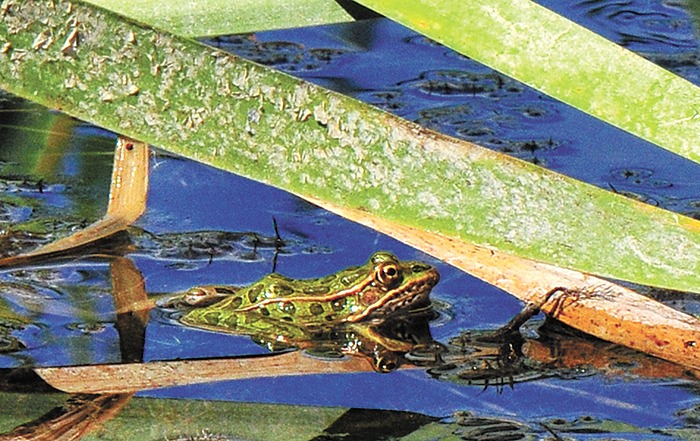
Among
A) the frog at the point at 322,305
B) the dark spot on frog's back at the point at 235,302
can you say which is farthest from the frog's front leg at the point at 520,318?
the dark spot on frog's back at the point at 235,302

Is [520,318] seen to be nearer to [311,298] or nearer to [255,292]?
[311,298]

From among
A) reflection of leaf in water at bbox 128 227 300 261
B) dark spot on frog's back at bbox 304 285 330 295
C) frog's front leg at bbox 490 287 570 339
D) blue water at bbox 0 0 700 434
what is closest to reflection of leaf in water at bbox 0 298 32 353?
blue water at bbox 0 0 700 434

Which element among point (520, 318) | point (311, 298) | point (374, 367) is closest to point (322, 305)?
point (311, 298)

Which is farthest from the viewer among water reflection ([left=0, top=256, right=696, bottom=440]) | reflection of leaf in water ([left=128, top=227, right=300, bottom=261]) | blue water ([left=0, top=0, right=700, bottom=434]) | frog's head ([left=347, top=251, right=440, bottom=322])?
reflection of leaf in water ([left=128, top=227, right=300, bottom=261])

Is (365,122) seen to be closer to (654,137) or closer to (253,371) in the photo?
(654,137)

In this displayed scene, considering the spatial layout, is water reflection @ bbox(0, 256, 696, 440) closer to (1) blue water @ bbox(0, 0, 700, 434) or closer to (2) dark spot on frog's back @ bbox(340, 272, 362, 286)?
(1) blue water @ bbox(0, 0, 700, 434)

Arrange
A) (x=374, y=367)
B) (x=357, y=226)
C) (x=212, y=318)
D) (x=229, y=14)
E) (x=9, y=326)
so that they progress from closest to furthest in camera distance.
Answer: (x=374, y=367), (x=9, y=326), (x=212, y=318), (x=229, y=14), (x=357, y=226)

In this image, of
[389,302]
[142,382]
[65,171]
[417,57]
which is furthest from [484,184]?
[417,57]
